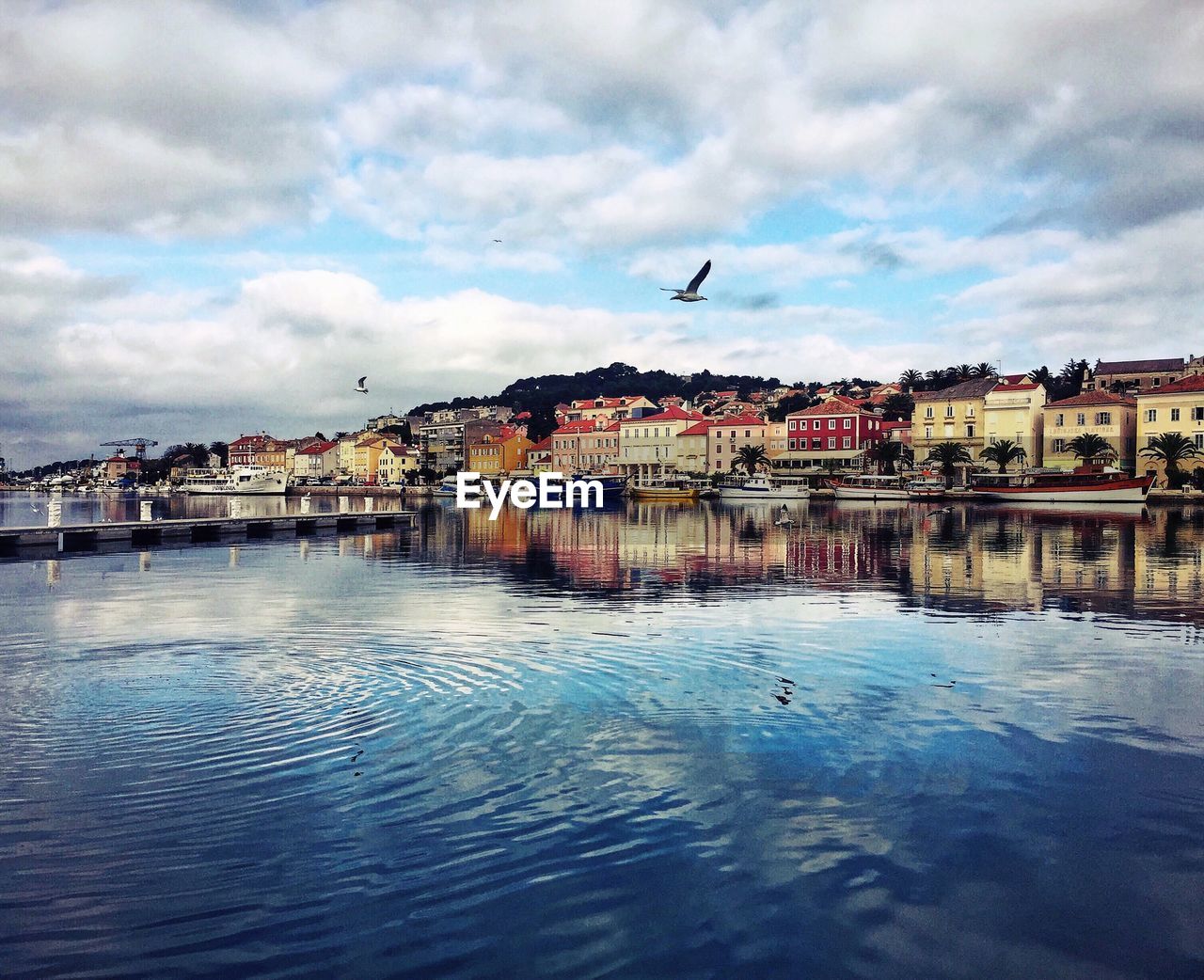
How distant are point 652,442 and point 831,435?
84.4 feet

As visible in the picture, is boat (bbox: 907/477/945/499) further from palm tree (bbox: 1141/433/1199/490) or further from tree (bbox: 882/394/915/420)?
tree (bbox: 882/394/915/420)

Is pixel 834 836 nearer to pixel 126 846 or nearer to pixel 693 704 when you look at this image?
pixel 693 704

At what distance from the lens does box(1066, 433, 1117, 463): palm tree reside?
82.7m

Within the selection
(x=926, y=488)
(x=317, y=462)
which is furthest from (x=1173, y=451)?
(x=317, y=462)

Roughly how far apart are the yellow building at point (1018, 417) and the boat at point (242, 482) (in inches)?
3606

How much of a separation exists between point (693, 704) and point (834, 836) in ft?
12.4

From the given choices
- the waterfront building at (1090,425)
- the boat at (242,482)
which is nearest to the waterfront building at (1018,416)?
the waterfront building at (1090,425)

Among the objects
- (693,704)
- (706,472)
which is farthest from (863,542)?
(706,472)

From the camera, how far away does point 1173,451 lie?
77.8m

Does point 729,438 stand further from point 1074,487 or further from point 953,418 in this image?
point 1074,487

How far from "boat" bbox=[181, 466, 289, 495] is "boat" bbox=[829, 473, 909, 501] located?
77.7 meters

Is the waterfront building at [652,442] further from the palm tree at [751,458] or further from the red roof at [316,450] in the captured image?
the red roof at [316,450]

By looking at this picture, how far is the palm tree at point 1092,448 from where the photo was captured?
82688mm

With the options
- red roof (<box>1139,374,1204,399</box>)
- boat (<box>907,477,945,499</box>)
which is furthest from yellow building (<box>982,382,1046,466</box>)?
red roof (<box>1139,374,1204,399</box>)
